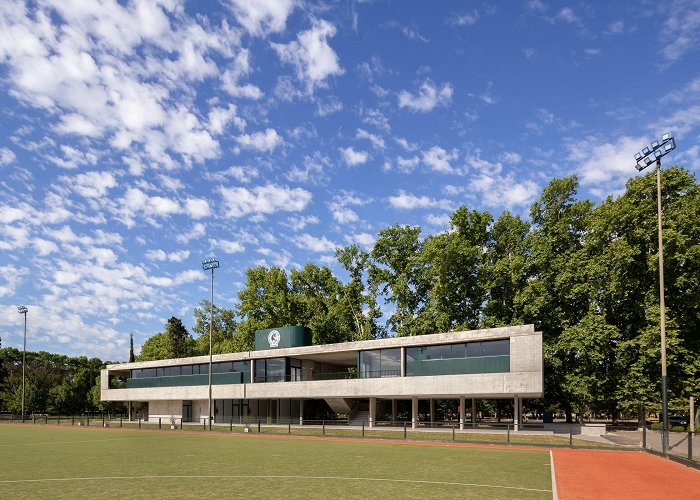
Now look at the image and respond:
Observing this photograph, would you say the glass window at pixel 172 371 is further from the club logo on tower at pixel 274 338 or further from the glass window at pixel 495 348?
the glass window at pixel 495 348

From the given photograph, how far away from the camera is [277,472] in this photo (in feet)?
63.1

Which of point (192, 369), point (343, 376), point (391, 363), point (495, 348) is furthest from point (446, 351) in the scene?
point (192, 369)

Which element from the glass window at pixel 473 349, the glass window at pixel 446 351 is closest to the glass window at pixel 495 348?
the glass window at pixel 473 349

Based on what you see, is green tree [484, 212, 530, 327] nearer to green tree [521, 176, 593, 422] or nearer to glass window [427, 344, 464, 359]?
green tree [521, 176, 593, 422]

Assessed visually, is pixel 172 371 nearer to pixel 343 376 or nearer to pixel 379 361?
pixel 343 376

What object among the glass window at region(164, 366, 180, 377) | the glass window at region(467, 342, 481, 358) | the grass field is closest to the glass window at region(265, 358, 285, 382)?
the glass window at region(164, 366, 180, 377)

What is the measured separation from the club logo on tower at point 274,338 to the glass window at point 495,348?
2417 centimetres

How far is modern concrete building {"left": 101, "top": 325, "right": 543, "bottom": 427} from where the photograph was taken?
1578 inches

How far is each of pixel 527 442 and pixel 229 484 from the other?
22.3 metres

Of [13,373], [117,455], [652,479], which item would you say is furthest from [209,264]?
[13,373]

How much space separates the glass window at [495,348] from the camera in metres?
40.3

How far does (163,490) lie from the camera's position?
15.2 meters

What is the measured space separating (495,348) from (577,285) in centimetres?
1646

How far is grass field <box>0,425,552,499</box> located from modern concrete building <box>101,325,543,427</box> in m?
11.2
